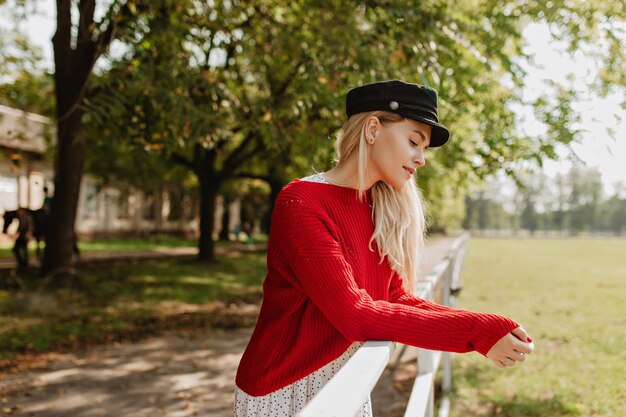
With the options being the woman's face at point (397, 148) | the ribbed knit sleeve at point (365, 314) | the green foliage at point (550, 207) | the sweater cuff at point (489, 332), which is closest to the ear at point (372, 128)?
the woman's face at point (397, 148)

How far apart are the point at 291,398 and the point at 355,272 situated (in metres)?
0.44

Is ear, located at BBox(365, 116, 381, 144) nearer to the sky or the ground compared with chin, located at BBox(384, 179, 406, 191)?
nearer to the sky

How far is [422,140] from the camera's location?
177 cm

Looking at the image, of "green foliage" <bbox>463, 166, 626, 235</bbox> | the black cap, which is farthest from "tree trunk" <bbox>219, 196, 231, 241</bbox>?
"green foliage" <bbox>463, 166, 626, 235</bbox>

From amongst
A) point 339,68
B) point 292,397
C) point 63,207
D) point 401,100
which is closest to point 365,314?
point 292,397

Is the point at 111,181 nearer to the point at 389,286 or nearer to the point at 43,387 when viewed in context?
the point at 43,387

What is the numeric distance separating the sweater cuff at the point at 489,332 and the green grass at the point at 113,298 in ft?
16.0

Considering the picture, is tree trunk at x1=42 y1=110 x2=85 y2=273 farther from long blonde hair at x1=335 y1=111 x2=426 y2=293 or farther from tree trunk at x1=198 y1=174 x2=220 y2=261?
long blonde hair at x1=335 y1=111 x2=426 y2=293

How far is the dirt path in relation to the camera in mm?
4895

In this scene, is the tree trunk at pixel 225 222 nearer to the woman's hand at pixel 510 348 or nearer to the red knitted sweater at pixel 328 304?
the red knitted sweater at pixel 328 304

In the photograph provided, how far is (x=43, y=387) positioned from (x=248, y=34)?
5.07m

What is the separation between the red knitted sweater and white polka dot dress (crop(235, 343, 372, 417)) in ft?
0.21

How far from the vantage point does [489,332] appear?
140 centimetres

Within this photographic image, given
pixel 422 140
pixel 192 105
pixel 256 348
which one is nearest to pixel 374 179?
pixel 422 140
